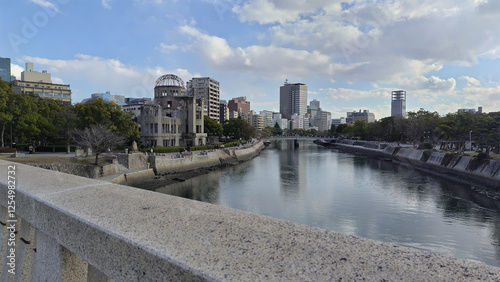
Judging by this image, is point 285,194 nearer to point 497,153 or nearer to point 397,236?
point 397,236

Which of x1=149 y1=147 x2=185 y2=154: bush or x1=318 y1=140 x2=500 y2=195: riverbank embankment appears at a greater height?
x1=149 y1=147 x2=185 y2=154: bush

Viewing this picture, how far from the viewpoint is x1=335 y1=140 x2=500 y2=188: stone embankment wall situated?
3242cm

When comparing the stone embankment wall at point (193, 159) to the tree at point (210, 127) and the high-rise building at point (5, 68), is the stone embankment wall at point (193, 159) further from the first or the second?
the high-rise building at point (5, 68)

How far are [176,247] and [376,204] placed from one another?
2589 cm

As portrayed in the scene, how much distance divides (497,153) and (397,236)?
36.7 meters

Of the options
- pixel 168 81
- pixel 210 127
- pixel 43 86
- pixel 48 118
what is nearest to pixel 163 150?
pixel 48 118

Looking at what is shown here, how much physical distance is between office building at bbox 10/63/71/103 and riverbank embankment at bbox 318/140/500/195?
282ft

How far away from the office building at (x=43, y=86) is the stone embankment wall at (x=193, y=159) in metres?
53.4

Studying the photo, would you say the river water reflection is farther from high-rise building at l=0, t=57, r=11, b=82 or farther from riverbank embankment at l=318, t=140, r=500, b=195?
high-rise building at l=0, t=57, r=11, b=82

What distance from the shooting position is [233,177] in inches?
1526

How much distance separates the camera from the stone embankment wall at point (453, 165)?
32419mm

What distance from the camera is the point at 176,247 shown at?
5.89ft

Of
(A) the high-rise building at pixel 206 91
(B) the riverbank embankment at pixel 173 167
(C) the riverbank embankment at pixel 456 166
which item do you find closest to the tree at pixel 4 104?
(B) the riverbank embankment at pixel 173 167

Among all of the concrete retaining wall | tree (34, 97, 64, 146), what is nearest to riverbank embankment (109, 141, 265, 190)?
the concrete retaining wall
